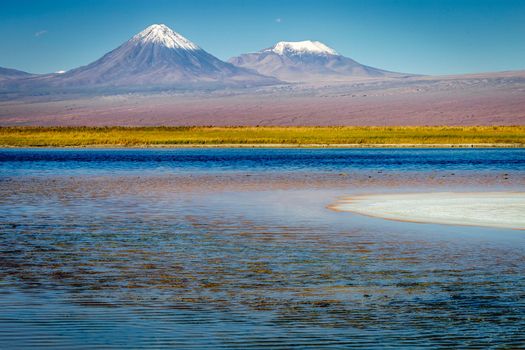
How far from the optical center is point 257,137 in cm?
9412

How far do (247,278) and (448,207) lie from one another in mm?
12325

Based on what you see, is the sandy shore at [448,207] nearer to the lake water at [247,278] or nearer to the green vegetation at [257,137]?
the lake water at [247,278]

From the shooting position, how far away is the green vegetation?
8775 centimetres

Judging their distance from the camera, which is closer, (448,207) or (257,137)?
(448,207)

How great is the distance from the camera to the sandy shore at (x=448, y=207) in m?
22.2

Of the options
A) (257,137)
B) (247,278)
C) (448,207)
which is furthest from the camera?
(257,137)

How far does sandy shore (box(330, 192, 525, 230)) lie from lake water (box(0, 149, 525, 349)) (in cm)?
100

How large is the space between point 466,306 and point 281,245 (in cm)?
642

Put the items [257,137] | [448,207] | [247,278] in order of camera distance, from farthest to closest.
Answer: [257,137] → [448,207] → [247,278]

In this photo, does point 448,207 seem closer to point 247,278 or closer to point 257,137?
point 247,278

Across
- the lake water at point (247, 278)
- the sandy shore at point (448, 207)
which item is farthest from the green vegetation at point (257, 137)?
the lake water at point (247, 278)

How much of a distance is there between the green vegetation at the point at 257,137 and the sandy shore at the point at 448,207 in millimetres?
56688

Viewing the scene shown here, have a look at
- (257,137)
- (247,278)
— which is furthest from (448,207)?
(257,137)

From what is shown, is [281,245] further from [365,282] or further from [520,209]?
[520,209]
